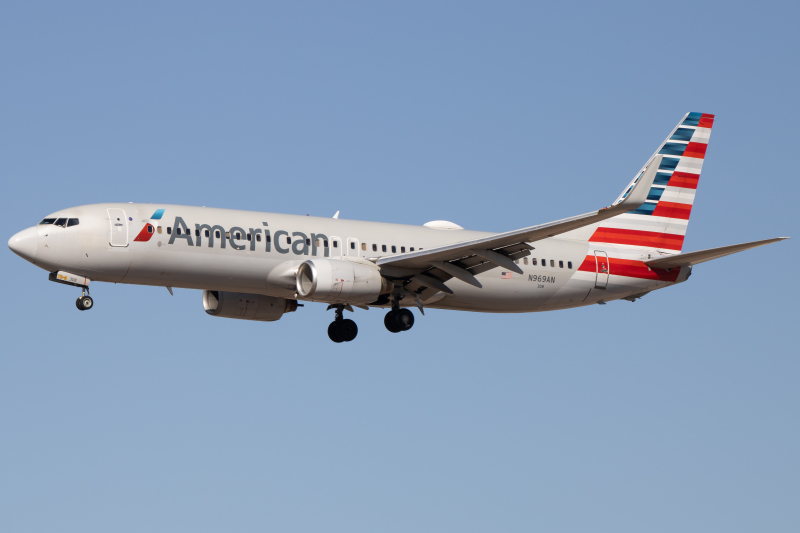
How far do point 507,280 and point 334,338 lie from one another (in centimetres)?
763

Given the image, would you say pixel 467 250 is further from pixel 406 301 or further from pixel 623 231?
pixel 623 231

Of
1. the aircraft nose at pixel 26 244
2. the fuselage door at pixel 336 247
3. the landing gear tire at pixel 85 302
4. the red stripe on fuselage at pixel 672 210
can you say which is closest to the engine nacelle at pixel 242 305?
the fuselage door at pixel 336 247

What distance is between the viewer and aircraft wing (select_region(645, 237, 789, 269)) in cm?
3792

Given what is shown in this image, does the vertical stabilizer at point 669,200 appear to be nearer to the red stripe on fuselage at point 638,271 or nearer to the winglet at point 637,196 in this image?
the red stripe on fuselage at point 638,271

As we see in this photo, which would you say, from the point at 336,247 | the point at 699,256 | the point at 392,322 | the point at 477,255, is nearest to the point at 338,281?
the point at 336,247

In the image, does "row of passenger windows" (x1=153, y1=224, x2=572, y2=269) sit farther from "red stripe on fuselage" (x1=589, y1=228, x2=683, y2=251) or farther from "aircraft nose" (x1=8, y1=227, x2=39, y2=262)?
"aircraft nose" (x1=8, y1=227, x2=39, y2=262)

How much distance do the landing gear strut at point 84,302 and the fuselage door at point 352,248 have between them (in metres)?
9.54

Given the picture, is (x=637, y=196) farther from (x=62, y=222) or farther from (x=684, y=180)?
(x=62, y=222)

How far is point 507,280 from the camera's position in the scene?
42.8 meters

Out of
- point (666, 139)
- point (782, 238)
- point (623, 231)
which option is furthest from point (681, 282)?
point (782, 238)

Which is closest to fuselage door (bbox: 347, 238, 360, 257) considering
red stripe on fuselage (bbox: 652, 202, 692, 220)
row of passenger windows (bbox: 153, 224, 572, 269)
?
row of passenger windows (bbox: 153, 224, 572, 269)

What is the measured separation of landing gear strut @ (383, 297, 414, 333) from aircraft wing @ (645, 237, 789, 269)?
1106cm

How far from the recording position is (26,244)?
36.5 m

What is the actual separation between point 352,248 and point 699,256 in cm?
1397
